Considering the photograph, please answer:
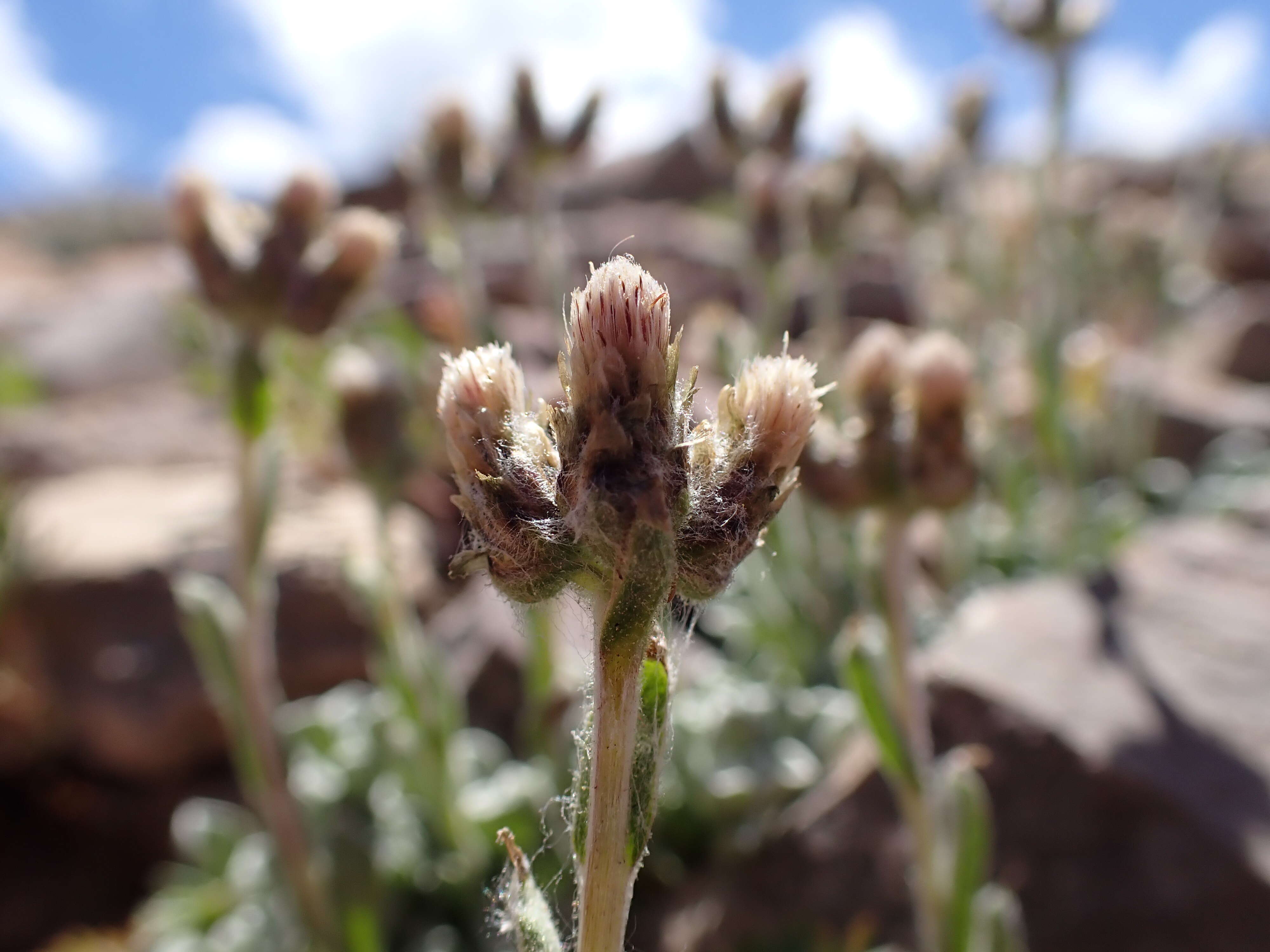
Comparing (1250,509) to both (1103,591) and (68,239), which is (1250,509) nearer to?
(1103,591)

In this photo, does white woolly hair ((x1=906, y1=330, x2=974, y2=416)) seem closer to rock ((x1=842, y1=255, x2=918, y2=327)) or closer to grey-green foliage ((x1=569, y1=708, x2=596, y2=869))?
grey-green foliage ((x1=569, y1=708, x2=596, y2=869))

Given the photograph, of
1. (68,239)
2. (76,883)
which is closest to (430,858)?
(76,883)

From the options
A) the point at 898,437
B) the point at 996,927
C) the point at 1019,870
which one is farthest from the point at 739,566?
the point at 1019,870

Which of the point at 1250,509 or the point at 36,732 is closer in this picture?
the point at 1250,509

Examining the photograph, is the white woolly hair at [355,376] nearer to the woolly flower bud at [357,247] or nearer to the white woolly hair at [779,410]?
the woolly flower bud at [357,247]

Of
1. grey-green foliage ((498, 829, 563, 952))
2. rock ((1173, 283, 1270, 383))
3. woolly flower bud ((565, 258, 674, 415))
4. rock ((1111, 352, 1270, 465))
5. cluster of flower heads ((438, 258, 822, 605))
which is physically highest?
woolly flower bud ((565, 258, 674, 415))

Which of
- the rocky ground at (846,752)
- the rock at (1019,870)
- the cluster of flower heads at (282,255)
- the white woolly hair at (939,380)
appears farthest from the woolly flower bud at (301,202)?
the rock at (1019,870)

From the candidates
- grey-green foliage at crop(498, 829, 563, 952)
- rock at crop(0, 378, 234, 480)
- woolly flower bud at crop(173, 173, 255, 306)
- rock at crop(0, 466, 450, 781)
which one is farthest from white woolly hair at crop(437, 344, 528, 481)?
rock at crop(0, 378, 234, 480)

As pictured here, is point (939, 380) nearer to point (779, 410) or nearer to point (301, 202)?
point (779, 410)
